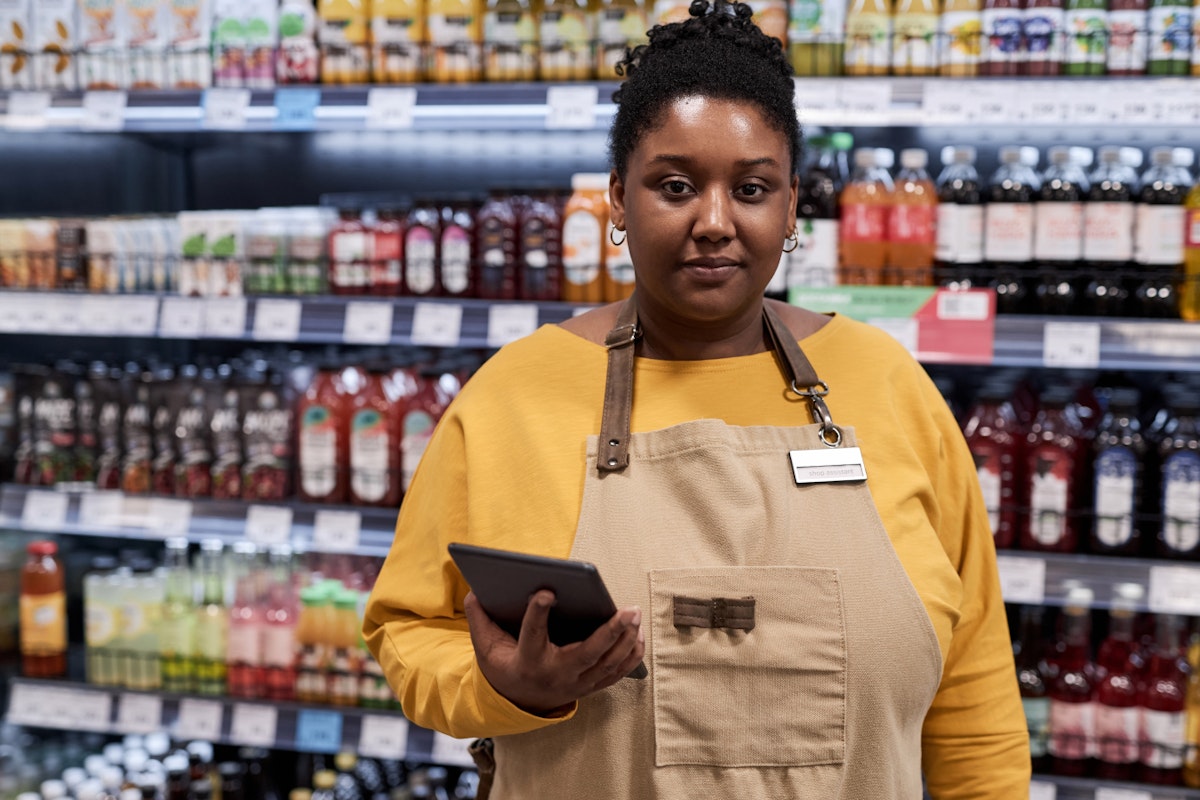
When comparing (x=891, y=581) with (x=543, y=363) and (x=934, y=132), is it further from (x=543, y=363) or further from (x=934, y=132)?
(x=934, y=132)

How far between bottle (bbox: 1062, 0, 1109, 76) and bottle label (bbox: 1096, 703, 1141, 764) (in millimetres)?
1199

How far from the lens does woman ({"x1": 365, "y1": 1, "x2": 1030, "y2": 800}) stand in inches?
41.3

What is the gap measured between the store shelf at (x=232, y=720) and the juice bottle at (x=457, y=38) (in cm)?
136

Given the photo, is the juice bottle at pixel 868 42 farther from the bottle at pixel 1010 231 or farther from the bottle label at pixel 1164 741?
the bottle label at pixel 1164 741

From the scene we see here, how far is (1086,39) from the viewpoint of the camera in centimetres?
205

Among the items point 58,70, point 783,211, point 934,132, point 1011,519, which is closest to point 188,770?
point 58,70

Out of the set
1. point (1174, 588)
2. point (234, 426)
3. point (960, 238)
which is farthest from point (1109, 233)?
point (234, 426)

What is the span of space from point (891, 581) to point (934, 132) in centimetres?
177

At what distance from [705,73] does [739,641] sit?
21.8 inches

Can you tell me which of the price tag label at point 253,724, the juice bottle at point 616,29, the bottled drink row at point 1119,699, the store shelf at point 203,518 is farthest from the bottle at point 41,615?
the bottled drink row at point 1119,699

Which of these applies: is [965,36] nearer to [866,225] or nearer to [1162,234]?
[866,225]

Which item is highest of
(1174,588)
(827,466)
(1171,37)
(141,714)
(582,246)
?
(1171,37)

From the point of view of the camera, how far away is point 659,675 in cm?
105

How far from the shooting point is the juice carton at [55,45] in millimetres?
2539
